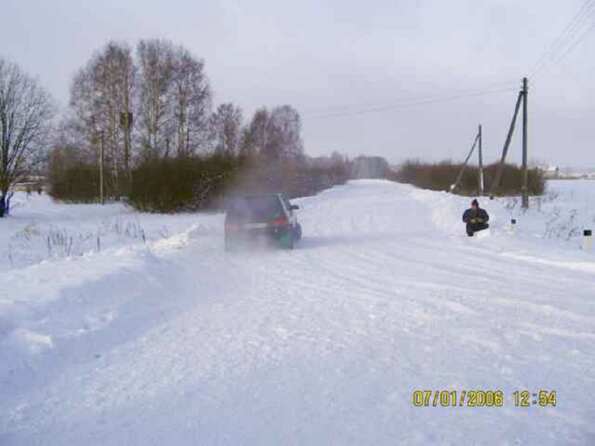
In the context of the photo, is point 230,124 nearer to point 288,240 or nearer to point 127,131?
point 127,131

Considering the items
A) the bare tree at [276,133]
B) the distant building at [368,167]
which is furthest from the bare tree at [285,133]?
the distant building at [368,167]

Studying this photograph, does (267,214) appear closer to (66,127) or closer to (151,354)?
(151,354)

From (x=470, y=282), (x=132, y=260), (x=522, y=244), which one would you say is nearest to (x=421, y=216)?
(x=522, y=244)

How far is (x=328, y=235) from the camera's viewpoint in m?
16.3

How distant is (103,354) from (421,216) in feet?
65.3

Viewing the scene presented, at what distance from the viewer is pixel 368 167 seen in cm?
16712

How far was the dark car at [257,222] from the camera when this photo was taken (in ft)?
39.9

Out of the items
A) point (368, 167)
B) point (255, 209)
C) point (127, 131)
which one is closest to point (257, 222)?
point (255, 209)

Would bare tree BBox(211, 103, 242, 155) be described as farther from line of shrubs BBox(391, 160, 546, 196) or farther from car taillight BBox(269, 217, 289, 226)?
car taillight BBox(269, 217, 289, 226)
